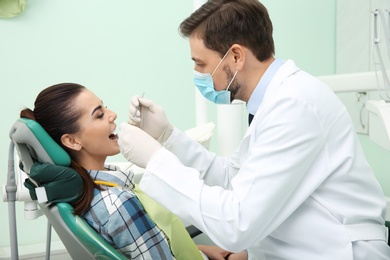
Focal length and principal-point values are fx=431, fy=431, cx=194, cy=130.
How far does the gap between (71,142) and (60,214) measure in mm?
337

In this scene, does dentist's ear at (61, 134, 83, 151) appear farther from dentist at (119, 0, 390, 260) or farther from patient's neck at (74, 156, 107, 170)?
dentist at (119, 0, 390, 260)

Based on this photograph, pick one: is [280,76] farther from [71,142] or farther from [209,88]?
[71,142]

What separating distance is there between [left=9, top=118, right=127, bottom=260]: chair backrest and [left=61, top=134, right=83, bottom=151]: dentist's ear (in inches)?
7.7

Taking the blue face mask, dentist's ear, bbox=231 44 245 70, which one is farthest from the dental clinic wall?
dentist's ear, bbox=231 44 245 70

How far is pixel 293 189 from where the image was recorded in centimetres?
110

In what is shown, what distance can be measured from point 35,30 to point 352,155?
Result: 1865 mm

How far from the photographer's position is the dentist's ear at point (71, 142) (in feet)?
4.62

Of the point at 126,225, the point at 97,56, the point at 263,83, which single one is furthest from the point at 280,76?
the point at 97,56

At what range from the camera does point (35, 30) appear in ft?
7.72

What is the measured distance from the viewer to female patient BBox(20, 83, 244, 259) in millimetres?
1256

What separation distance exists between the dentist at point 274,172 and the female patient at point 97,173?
171 mm

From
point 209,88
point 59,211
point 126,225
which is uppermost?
point 209,88

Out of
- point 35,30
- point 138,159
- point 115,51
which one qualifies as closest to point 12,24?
point 35,30

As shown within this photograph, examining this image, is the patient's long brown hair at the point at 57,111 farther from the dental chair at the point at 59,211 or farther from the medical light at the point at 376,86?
the medical light at the point at 376,86
